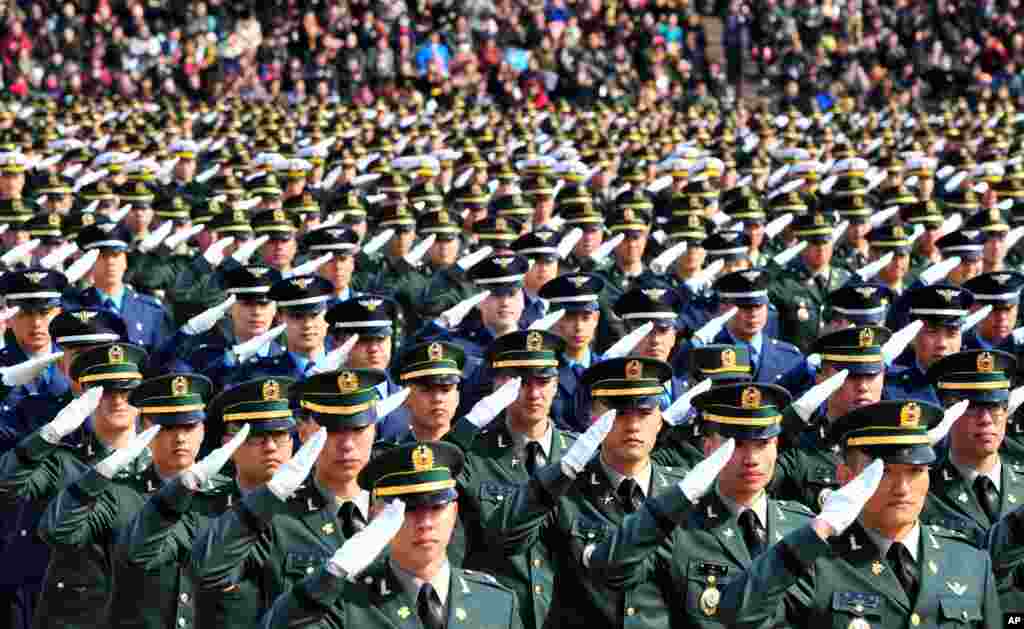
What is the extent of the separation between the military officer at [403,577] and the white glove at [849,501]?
3.33 ft

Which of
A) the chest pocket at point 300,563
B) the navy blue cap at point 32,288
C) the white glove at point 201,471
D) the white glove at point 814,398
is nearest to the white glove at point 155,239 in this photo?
the navy blue cap at point 32,288

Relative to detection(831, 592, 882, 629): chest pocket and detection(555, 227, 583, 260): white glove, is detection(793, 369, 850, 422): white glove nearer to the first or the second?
detection(831, 592, 882, 629): chest pocket

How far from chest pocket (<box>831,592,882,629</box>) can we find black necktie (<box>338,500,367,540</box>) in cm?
166

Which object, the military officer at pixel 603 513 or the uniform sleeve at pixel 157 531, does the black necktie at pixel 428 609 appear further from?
the uniform sleeve at pixel 157 531

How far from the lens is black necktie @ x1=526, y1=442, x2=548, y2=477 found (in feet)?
22.5

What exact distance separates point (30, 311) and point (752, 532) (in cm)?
487

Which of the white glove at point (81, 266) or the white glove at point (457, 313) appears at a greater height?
the white glove at point (81, 266)

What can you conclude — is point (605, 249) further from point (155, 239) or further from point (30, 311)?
point (30, 311)

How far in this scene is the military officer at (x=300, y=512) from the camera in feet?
18.4

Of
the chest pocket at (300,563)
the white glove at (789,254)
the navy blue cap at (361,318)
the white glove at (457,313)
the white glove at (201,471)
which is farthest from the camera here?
the white glove at (789,254)

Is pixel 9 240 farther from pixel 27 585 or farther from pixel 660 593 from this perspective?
pixel 660 593

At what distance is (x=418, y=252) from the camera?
39.4ft

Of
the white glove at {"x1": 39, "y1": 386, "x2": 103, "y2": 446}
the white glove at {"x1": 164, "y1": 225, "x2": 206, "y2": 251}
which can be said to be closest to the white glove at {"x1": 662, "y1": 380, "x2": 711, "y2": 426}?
the white glove at {"x1": 39, "y1": 386, "x2": 103, "y2": 446}

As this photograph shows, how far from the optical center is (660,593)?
5980mm
